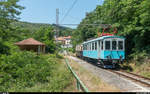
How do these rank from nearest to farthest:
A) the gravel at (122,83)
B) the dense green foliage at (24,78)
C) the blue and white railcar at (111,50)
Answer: the gravel at (122,83) < the dense green foliage at (24,78) < the blue and white railcar at (111,50)

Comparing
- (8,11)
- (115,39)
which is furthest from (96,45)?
(8,11)

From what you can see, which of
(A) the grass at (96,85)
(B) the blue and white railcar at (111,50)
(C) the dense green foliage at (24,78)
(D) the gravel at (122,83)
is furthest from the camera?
(B) the blue and white railcar at (111,50)

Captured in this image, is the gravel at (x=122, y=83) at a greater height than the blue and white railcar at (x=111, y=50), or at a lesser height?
lesser

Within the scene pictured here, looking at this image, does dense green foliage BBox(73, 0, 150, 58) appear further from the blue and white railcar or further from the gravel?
the gravel

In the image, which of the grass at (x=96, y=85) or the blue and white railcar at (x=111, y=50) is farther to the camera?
the blue and white railcar at (x=111, y=50)

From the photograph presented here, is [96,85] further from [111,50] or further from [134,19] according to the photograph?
[134,19]

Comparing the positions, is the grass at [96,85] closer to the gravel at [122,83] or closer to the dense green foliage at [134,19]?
the gravel at [122,83]

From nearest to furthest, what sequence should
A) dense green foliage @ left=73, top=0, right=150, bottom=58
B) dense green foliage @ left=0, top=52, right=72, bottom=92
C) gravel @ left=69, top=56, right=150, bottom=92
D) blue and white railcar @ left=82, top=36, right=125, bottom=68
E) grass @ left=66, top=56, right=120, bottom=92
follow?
grass @ left=66, top=56, right=120, bottom=92
gravel @ left=69, top=56, right=150, bottom=92
dense green foliage @ left=0, top=52, right=72, bottom=92
dense green foliage @ left=73, top=0, right=150, bottom=58
blue and white railcar @ left=82, top=36, right=125, bottom=68

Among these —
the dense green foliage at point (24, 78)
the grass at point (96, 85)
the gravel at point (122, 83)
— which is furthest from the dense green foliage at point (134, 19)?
the dense green foliage at point (24, 78)

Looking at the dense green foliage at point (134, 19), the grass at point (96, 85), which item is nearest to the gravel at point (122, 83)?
the grass at point (96, 85)

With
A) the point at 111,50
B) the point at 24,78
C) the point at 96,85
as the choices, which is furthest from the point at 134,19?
the point at 24,78

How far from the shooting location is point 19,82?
28.6 feet

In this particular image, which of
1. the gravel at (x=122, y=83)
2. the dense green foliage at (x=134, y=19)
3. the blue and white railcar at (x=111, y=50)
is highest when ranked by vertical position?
the dense green foliage at (x=134, y=19)

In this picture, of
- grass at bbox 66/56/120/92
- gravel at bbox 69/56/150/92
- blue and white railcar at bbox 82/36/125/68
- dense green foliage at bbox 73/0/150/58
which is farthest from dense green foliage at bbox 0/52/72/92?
dense green foliage at bbox 73/0/150/58
